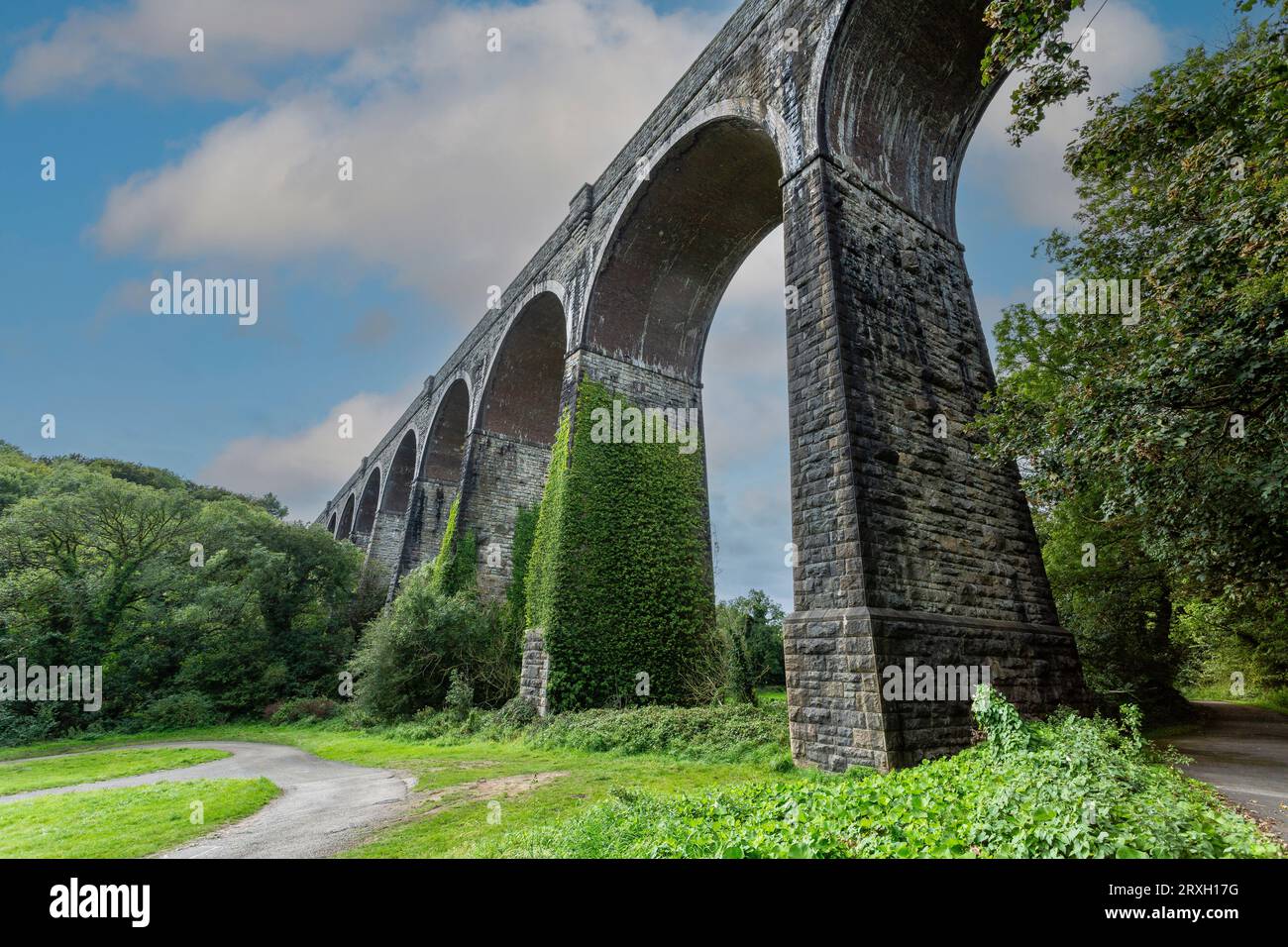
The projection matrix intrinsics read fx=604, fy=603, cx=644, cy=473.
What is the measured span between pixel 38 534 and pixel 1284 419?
25.4 meters

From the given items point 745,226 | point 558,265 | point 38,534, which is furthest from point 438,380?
point 745,226

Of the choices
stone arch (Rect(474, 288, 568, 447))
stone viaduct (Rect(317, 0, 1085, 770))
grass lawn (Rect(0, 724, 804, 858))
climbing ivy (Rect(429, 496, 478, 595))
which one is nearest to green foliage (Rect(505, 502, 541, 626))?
climbing ivy (Rect(429, 496, 478, 595))

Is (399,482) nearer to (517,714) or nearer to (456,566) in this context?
(456,566)

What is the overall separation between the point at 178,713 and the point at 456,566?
8.24 metres

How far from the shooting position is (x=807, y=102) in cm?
922

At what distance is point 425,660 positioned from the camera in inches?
569

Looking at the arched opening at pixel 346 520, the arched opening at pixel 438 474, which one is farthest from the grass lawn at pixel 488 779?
the arched opening at pixel 346 520

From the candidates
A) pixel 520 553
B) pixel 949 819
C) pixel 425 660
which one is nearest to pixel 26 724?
pixel 425 660

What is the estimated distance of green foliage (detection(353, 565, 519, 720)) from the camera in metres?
14.4

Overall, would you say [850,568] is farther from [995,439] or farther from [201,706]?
[201,706]

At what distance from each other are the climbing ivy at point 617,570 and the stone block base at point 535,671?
0.69 feet

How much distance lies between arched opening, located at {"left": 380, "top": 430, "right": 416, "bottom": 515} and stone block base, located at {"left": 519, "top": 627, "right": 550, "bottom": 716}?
65.7 ft

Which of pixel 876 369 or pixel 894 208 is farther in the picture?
pixel 894 208

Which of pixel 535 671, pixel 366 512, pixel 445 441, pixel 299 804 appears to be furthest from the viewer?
pixel 366 512
